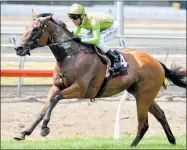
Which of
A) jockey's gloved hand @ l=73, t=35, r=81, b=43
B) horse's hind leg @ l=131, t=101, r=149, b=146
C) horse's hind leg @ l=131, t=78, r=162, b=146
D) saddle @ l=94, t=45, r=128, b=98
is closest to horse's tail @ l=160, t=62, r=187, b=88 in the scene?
horse's hind leg @ l=131, t=78, r=162, b=146

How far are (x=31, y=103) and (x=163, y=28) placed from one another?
281 inches

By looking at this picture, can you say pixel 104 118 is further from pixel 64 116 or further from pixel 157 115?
pixel 157 115

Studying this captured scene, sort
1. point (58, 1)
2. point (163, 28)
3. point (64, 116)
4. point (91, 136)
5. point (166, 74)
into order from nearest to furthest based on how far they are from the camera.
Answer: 1. point (166, 74)
2. point (91, 136)
3. point (64, 116)
4. point (58, 1)
5. point (163, 28)

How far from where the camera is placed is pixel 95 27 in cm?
867

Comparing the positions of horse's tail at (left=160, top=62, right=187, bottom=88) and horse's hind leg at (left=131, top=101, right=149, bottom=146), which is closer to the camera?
horse's hind leg at (left=131, top=101, right=149, bottom=146)

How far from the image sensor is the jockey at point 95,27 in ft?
27.6

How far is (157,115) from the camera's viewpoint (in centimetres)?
991

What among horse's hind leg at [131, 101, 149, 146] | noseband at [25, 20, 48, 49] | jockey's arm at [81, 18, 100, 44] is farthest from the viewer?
horse's hind leg at [131, 101, 149, 146]

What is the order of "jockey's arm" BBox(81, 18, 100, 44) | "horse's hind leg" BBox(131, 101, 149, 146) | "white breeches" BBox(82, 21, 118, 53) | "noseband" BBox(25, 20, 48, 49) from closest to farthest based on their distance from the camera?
"noseband" BBox(25, 20, 48, 49), "jockey's arm" BBox(81, 18, 100, 44), "white breeches" BBox(82, 21, 118, 53), "horse's hind leg" BBox(131, 101, 149, 146)

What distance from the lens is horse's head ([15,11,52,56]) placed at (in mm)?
8008

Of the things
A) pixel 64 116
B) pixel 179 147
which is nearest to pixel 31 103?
pixel 64 116

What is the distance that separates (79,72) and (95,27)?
64 centimetres

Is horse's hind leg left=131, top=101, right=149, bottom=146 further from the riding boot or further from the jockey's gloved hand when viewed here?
the jockey's gloved hand

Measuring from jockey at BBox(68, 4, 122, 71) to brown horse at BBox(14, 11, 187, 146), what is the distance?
0.53ft
